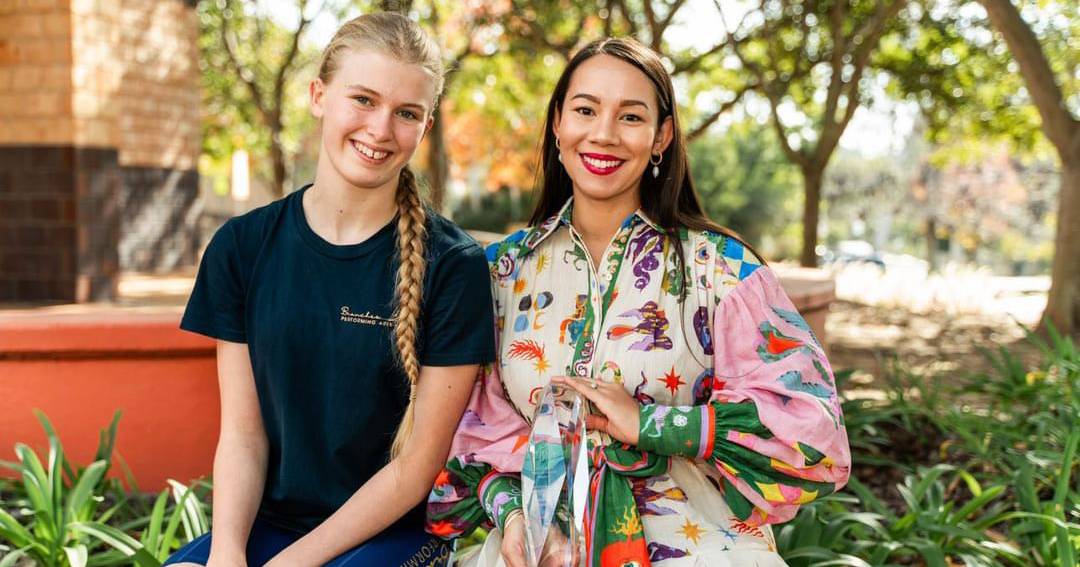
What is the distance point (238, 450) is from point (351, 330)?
0.39 m

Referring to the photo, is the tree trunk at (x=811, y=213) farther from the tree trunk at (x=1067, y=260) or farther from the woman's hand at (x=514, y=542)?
the woman's hand at (x=514, y=542)

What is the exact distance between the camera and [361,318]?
2.24m

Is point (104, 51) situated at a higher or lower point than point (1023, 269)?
higher

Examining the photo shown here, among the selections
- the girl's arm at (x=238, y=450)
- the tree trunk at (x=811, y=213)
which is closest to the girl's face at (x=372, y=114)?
the girl's arm at (x=238, y=450)

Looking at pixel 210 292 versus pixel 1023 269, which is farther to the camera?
pixel 1023 269

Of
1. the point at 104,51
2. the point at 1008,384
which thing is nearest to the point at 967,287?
the point at 1008,384

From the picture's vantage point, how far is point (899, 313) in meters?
12.4

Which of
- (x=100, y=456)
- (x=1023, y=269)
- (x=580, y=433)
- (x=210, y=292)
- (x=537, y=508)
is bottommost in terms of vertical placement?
(x=1023, y=269)

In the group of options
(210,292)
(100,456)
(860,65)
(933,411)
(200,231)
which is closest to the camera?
(210,292)

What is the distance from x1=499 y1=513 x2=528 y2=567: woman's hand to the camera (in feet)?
6.77

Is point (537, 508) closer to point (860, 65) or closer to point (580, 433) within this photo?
point (580, 433)

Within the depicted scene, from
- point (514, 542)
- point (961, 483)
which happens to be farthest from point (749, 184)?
point (514, 542)

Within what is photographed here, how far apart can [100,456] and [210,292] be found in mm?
1534

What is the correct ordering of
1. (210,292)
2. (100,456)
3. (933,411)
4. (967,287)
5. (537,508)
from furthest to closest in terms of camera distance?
(967,287), (933,411), (100,456), (210,292), (537,508)
